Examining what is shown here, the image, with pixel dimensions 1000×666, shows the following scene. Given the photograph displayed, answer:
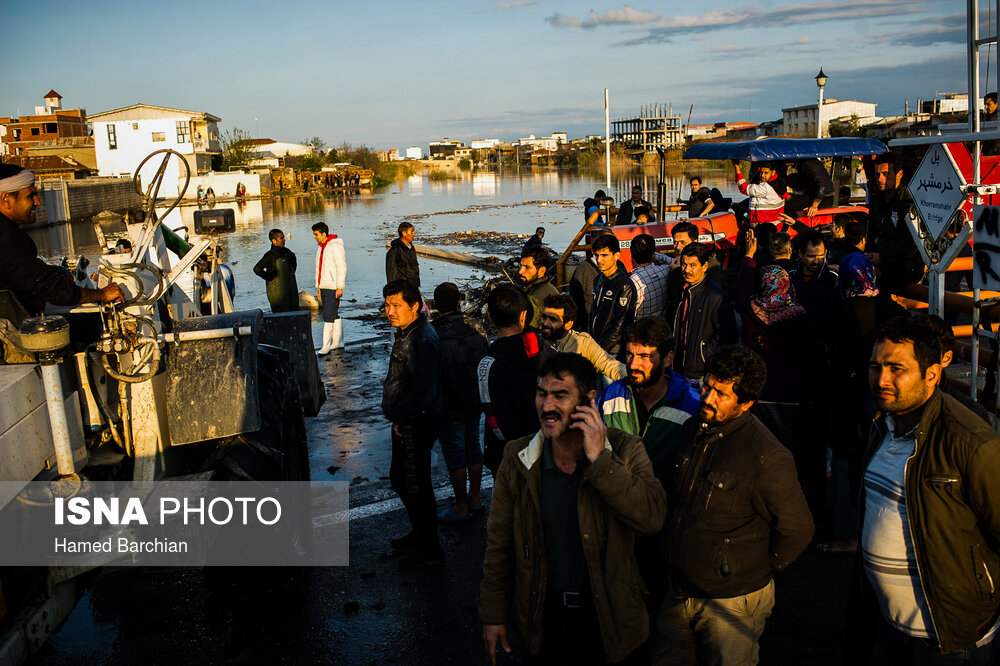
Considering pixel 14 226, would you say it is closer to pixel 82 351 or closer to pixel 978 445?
pixel 82 351

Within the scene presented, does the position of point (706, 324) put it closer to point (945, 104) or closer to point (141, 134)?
point (945, 104)

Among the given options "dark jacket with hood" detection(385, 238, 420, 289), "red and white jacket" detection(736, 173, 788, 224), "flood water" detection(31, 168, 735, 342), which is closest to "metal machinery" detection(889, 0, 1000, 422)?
"red and white jacket" detection(736, 173, 788, 224)

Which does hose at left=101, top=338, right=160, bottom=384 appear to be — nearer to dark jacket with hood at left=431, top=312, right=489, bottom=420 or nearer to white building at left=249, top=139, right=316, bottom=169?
dark jacket with hood at left=431, top=312, right=489, bottom=420

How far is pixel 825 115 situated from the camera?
65.4m

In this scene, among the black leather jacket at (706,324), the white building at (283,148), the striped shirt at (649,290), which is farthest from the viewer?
the white building at (283,148)

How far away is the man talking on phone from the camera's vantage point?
2.59m

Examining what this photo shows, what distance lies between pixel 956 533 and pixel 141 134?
218 feet

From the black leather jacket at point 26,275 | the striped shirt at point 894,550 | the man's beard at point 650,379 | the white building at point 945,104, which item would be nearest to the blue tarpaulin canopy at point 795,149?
the man's beard at point 650,379

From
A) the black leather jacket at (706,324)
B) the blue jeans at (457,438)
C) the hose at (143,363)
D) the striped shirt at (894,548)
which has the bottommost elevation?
the blue jeans at (457,438)

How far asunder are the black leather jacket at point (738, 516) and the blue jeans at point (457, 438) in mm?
2610

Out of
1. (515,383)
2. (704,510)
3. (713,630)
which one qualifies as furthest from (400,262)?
(713,630)

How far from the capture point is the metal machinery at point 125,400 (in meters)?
3.02

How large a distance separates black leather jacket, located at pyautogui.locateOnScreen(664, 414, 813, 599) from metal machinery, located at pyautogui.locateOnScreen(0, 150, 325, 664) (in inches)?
92.1

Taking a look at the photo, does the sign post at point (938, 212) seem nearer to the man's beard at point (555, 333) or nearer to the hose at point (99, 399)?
the man's beard at point (555, 333)
